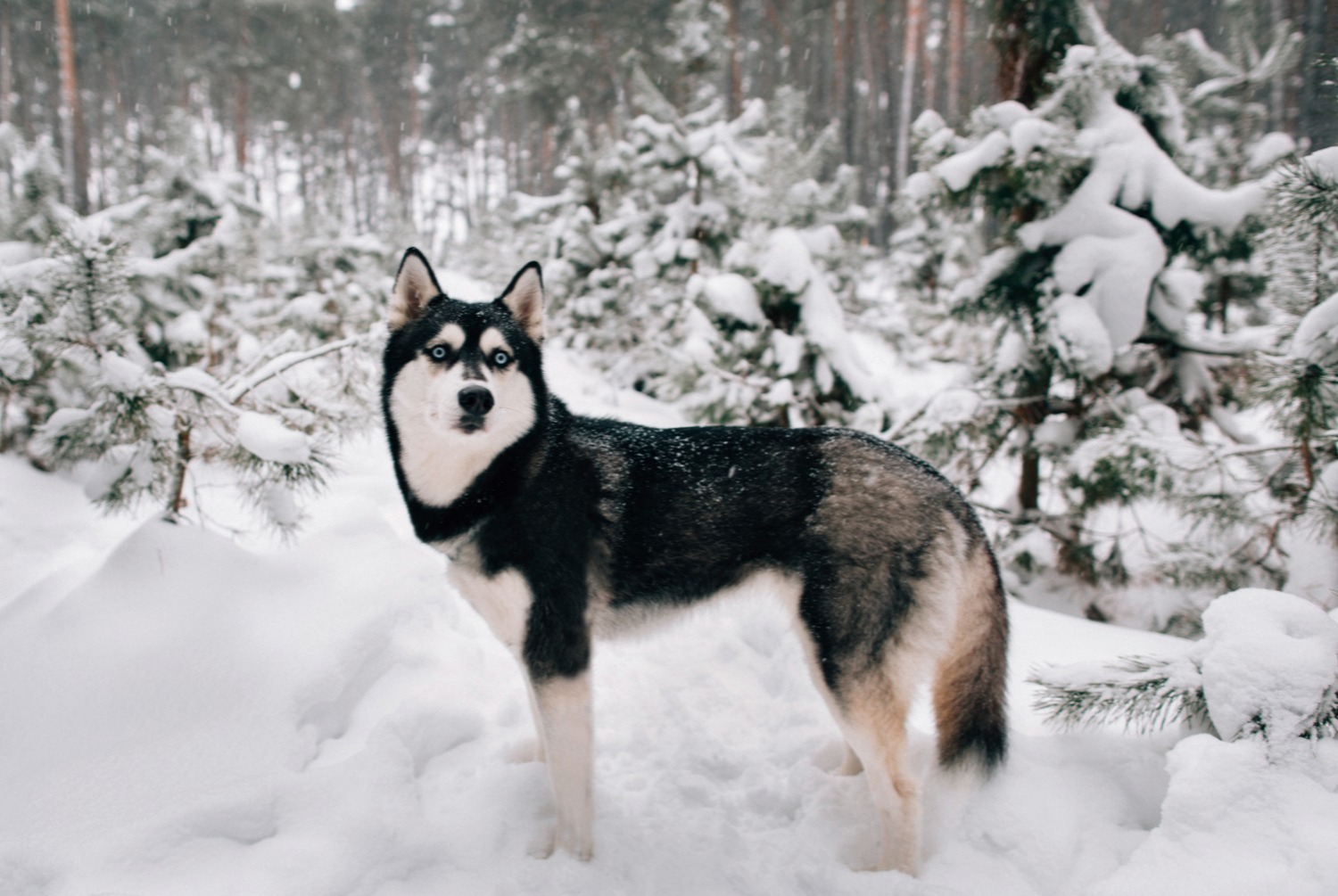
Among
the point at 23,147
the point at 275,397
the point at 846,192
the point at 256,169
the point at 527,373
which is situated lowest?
the point at 275,397

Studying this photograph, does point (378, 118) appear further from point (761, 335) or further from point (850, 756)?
point (850, 756)

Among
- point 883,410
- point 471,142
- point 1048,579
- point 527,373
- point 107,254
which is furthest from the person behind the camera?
point 471,142

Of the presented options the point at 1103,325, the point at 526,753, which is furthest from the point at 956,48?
the point at 526,753

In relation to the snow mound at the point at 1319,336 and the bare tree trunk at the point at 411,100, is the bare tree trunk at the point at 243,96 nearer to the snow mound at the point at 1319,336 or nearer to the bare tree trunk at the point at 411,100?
the bare tree trunk at the point at 411,100

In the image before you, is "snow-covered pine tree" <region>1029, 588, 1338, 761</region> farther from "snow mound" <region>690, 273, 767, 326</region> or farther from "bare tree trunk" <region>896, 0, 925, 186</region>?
"bare tree trunk" <region>896, 0, 925, 186</region>

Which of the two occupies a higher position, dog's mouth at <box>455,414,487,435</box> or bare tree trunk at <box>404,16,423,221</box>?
bare tree trunk at <box>404,16,423,221</box>

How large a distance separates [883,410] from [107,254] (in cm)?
485

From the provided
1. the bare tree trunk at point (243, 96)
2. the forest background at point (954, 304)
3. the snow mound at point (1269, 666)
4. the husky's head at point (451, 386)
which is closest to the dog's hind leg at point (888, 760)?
the snow mound at point (1269, 666)

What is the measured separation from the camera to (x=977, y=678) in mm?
2250

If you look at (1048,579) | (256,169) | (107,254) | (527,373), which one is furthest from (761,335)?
(256,169)

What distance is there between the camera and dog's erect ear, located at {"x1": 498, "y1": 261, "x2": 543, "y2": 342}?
7.89ft

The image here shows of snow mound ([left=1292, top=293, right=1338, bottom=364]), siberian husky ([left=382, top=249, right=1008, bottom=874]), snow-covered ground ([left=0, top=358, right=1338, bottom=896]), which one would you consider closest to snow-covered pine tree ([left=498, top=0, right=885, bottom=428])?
snow mound ([left=1292, top=293, right=1338, bottom=364])

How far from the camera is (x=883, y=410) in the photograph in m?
5.29

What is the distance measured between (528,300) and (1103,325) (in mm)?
3559
